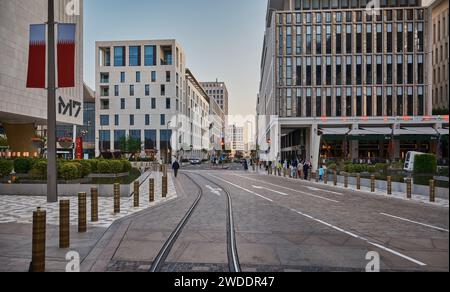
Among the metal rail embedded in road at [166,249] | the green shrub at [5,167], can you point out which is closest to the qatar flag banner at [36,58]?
the metal rail embedded in road at [166,249]

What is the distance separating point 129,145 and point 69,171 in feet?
187

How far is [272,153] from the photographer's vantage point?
62844 mm

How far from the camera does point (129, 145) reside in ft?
244

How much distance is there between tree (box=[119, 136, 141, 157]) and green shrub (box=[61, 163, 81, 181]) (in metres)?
56.5

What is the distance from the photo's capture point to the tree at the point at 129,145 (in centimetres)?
7438

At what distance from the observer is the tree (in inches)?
2928

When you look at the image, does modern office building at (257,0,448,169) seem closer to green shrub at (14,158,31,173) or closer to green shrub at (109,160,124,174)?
green shrub at (109,160,124,174)

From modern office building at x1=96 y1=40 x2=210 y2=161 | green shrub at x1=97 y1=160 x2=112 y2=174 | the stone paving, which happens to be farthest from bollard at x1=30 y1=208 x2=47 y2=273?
modern office building at x1=96 y1=40 x2=210 y2=161

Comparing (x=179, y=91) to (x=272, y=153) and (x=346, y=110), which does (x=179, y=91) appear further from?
(x=346, y=110)

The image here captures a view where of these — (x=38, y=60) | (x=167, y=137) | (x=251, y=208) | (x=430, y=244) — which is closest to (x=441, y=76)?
(x=430, y=244)

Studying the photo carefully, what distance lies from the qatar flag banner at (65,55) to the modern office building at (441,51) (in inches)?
531

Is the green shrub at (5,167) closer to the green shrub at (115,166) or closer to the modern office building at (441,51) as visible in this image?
the green shrub at (115,166)

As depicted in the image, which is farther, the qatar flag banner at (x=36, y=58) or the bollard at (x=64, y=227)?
the qatar flag banner at (x=36, y=58)
